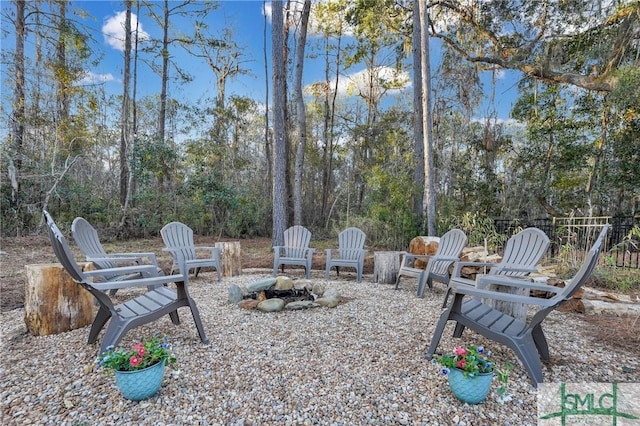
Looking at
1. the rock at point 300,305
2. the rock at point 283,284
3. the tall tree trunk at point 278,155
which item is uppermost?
the tall tree trunk at point 278,155

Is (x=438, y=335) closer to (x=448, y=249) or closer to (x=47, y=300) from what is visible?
(x=448, y=249)

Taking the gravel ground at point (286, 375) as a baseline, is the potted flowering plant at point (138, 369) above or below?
above

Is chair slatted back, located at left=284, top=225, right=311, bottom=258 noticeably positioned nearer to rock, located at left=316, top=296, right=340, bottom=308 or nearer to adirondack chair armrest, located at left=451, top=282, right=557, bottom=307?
rock, located at left=316, top=296, right=340, bottom=308

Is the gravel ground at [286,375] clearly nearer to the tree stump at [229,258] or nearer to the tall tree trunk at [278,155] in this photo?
the tree stump at [229,258]

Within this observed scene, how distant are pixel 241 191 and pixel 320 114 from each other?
4500 millimetres

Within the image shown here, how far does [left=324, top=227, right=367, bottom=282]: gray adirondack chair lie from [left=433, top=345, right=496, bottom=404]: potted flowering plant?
2.76 metres

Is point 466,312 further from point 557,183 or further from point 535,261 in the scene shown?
point 557,183

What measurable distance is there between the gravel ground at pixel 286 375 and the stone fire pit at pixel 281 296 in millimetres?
246

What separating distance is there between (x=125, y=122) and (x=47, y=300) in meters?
7.26

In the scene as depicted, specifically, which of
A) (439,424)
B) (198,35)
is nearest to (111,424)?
(439,424)

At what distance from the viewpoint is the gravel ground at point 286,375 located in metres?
1.43

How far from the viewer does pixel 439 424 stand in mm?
1379

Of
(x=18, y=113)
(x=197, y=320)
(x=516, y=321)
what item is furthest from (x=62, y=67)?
(x=516, y=321)

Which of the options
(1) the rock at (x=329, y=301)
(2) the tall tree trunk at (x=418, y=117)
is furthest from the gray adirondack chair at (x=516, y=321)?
(2) the tall tree trunk at (x=418, y=117)
